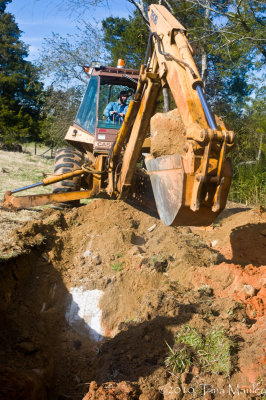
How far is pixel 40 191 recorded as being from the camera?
31.6 feet

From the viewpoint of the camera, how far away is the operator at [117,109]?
259 inches

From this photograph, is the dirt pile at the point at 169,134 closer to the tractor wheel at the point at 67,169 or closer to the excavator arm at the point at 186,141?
the excavator arm at the point at 186,141

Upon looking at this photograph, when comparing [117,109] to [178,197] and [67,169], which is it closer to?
[67,169]

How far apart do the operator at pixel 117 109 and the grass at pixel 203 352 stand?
171 inches

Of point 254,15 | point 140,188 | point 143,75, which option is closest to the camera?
point 143,75

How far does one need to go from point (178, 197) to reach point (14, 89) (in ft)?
93.2

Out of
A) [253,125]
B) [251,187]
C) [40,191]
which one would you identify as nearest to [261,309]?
[251,187]

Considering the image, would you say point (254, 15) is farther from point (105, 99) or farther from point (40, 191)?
point (40, 191)

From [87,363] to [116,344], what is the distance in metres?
0.37

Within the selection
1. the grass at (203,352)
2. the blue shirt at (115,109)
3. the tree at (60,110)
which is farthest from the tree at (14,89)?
the grass at (203,352)

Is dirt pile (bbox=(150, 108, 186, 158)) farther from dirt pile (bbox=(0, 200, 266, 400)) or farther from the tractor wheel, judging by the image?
the tractor wheel

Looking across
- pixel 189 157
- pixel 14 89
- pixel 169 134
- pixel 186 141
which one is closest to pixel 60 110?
pixel 14 89

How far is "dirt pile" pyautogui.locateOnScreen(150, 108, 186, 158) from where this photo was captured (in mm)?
3715

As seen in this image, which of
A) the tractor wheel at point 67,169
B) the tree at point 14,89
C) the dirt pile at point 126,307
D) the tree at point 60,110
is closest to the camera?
the dirt pile at point 126,307
